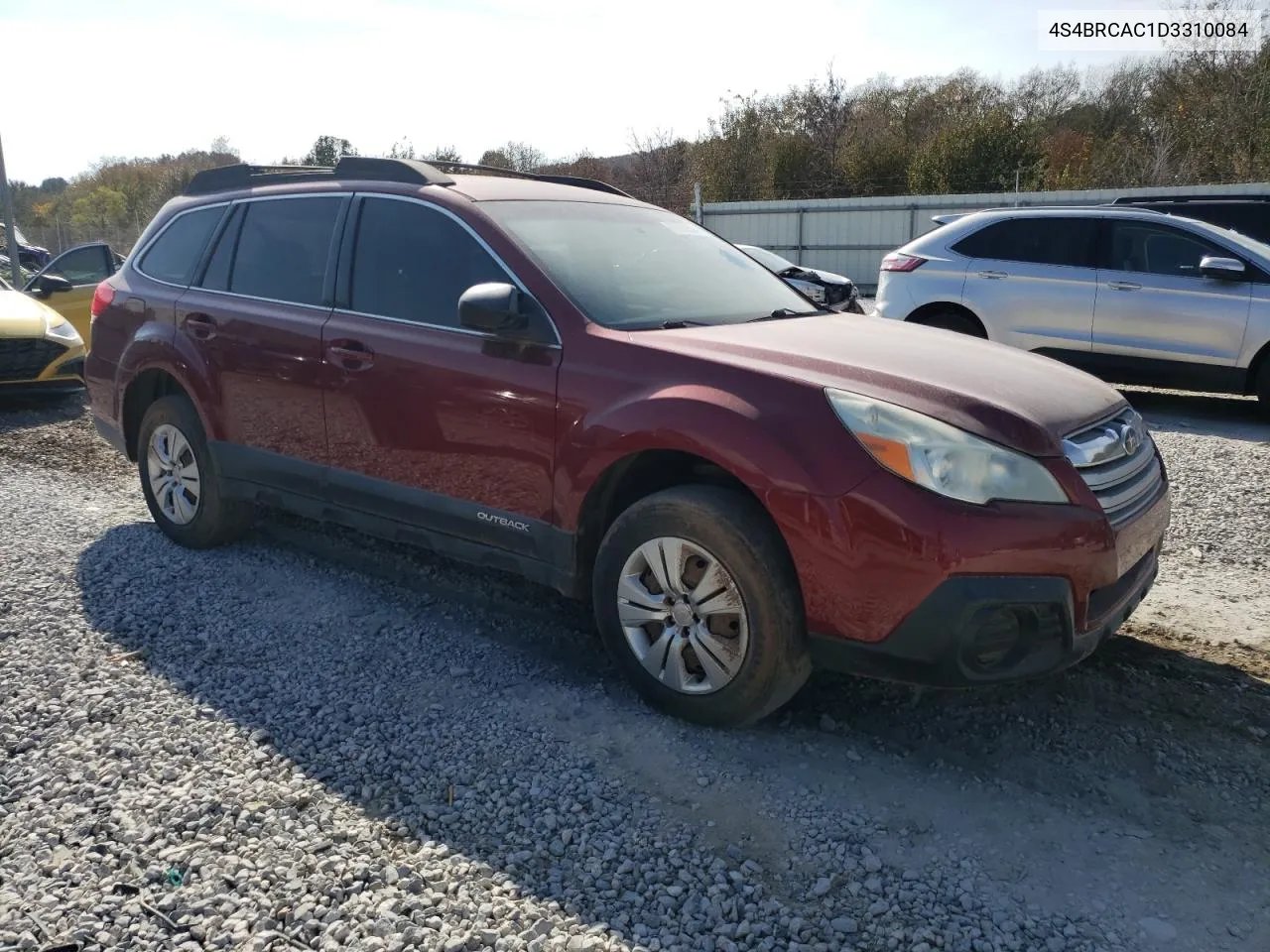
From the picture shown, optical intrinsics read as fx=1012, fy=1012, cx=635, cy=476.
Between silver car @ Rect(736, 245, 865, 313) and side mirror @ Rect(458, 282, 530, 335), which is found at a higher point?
side mirror @ Rect(458, 282, 530, 335)

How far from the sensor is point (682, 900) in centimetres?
256

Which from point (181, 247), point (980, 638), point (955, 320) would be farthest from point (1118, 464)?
point (955, 320)

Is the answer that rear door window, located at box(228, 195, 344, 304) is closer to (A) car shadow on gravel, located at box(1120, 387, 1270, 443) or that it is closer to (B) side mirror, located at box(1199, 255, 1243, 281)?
(A) car shadow on gravel, located at box(1120, 387, 1270, 443)

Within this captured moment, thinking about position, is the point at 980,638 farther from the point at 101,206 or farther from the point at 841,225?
the point at 101,206

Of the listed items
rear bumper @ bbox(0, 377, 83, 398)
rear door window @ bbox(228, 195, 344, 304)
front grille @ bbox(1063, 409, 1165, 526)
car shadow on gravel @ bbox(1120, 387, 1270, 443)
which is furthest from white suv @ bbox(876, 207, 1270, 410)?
rear bumper @ bbox(0, 377, 83, 398)

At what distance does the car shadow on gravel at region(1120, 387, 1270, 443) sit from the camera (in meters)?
8.16

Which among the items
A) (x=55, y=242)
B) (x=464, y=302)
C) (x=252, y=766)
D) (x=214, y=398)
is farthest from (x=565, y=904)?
(x=55, y=242)

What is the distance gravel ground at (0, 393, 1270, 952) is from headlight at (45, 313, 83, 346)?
5.68 meters

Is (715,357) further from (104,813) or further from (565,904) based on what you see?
(104,813)

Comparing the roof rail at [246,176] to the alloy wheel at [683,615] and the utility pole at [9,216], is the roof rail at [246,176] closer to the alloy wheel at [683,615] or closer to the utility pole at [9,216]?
the alloy wheel at [683,615]

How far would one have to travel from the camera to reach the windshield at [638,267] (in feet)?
12.6

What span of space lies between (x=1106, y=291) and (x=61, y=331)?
9584 millimetres

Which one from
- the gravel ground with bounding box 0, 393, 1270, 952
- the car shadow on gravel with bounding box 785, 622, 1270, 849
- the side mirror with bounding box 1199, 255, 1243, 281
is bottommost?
the car shadow on gravel with bounding box 785, 622, 1270, 849

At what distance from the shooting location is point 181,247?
533cm
